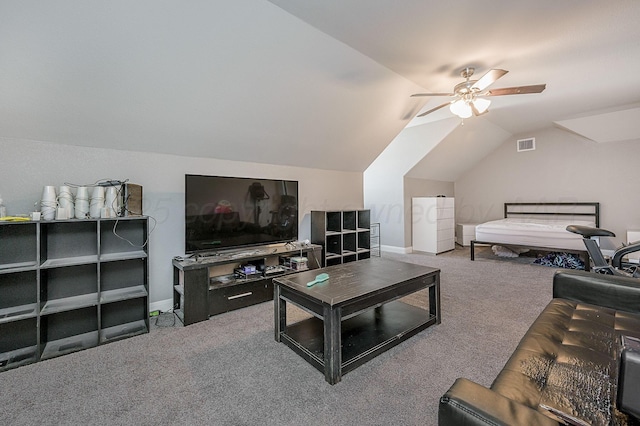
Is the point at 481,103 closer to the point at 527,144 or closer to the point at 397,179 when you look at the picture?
the point at 397,179

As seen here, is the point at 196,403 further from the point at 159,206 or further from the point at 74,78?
the point at 74,78

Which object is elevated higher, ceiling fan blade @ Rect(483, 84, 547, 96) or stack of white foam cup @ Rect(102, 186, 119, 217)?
ceiling fan blade @ Rect(483, 84, 547, 96)

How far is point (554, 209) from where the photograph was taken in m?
5.99

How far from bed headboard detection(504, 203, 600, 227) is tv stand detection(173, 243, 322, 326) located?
579 cm

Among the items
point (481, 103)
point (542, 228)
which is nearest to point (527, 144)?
point (542, 228)

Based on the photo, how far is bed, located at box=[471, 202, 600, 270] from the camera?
14.5 feet

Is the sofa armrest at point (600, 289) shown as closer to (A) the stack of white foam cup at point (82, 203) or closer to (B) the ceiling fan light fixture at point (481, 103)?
(B) the ceiling fan light fixture at point (481, 103)

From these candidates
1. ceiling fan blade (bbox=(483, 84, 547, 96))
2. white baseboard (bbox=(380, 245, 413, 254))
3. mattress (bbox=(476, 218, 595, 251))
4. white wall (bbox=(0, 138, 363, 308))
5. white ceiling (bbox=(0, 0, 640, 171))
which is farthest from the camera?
white baseboard (bbox=(380, 245, 413, 254))

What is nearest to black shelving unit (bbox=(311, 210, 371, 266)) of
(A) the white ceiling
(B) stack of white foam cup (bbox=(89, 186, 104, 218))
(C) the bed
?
(A) the white ceiling

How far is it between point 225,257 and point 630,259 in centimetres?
650

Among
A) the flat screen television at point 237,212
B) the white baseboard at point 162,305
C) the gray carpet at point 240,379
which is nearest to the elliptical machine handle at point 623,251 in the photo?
the gray carpet at point 240,379

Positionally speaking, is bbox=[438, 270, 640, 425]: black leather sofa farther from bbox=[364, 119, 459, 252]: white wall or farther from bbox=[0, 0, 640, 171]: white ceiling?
bbox=[364, 119, 459, 252]: white wall

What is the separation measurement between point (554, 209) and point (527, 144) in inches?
63.1

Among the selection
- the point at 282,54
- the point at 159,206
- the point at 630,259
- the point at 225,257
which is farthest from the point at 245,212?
the point at 630,259
